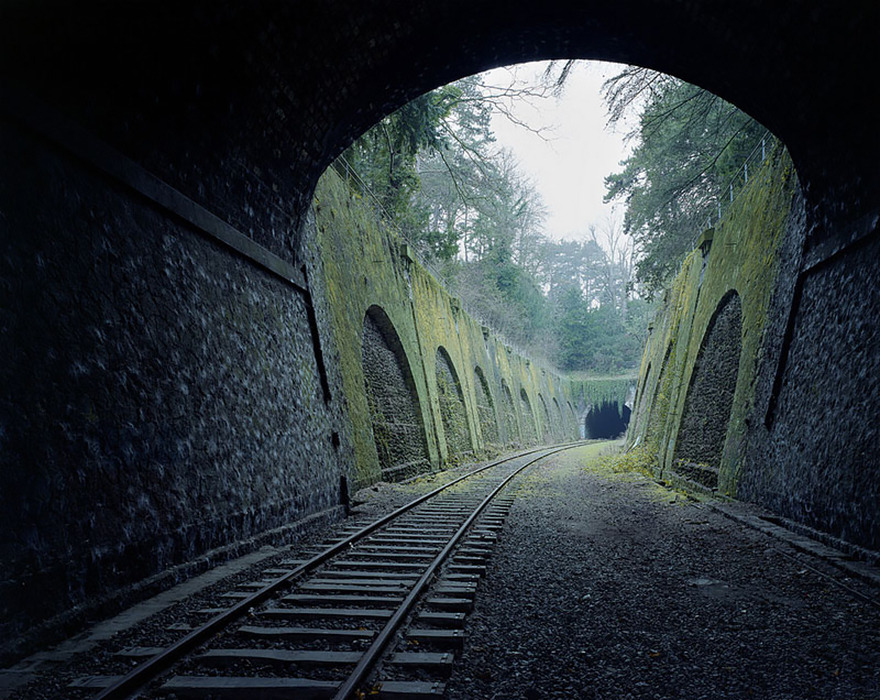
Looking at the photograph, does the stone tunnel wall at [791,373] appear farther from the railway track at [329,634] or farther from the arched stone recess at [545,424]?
the arched stone recess at [545,424]

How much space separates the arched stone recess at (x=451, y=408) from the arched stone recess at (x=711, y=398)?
848 cm

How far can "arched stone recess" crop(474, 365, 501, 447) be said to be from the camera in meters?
30.1

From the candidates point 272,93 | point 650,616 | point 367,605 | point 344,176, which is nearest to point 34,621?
point 367,605

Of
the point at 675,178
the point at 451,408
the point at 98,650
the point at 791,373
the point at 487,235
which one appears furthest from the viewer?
the point at 487,235

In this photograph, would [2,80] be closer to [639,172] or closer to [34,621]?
[34,621]

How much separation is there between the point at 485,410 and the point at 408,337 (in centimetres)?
1375

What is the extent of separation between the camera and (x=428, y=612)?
4.87 m

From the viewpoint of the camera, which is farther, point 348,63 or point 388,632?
point 348,63

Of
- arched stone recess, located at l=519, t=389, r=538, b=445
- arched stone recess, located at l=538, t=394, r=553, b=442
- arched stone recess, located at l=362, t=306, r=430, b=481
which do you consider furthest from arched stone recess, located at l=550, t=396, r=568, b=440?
arched stone recess, located at l=362, t=306, r=430, b=481

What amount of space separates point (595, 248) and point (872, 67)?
77346 mm

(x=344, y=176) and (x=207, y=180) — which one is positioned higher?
(x=344, y=176)

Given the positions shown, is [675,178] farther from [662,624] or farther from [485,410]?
[662,624]

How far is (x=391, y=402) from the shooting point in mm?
16484

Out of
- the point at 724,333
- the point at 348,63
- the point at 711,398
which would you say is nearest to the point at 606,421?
the point at 711,398
